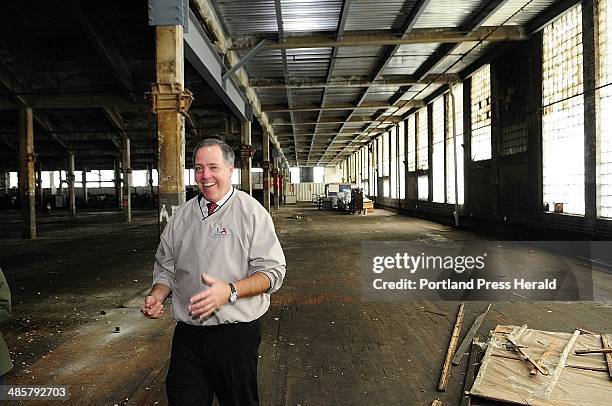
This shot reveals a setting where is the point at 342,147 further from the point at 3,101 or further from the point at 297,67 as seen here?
the point at 3,101

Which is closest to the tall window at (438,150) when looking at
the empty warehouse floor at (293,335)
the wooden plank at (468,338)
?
the empty warehouse floor at (293,335)

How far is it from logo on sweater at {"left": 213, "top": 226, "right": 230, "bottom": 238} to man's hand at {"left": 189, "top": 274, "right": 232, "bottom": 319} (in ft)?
0.94

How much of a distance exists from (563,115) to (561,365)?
843cm

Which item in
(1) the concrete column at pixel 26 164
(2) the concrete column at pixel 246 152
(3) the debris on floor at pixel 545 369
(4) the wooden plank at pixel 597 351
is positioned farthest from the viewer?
(2) the concrete column at pixel 246 152

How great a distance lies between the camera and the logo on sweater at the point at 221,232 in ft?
6.70

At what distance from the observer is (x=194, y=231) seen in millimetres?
2115

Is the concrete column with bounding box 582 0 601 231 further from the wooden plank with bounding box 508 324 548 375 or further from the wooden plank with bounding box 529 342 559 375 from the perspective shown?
the wooden plank with bounding box 529 342 559 375

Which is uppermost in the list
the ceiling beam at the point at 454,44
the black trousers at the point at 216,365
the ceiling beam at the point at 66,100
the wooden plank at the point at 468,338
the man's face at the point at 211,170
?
the ceiling beam at the point at 454,44

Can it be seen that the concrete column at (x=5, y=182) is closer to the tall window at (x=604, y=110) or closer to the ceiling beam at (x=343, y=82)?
the ceiling beam at (x=343, y=82)

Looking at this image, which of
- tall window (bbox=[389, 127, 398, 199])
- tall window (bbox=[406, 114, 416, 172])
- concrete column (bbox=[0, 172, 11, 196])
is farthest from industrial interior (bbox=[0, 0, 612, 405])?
concrete column (bbox=[0, 172, 11, 196])

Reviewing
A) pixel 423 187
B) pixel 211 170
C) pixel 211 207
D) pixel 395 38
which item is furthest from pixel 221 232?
pixel 423 187

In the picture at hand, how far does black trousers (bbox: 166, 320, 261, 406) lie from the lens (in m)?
2.00

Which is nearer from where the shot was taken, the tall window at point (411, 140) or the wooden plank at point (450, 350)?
the wooden plank at point (450, 350)

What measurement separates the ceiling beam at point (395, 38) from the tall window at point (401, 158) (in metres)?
13.9
